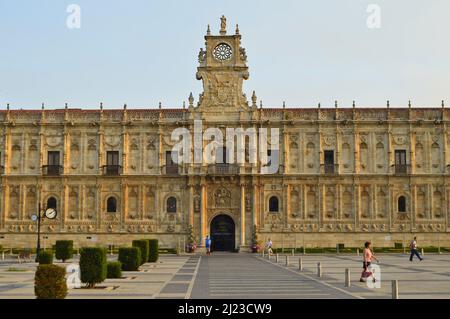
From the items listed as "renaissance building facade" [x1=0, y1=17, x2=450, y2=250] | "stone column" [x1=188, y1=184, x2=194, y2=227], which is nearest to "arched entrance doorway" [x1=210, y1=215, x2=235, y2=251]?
"renaissance building facade" [x1=0, y1=17, x2=450, y2=250]

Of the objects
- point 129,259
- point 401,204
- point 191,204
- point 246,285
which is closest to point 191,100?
point 191,204

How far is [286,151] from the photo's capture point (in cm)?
6400

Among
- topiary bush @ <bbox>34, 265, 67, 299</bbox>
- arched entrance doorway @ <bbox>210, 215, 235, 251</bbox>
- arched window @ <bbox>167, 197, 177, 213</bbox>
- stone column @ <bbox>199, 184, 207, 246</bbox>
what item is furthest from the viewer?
arched window @ <bbox>167, 197, 177, 213</bbox>

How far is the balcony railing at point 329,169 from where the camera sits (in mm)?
63844

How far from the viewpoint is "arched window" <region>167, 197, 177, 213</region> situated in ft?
210

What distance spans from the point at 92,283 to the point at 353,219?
41404 millimetres

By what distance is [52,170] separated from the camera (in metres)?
64.3

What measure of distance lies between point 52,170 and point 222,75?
1853 centimetres

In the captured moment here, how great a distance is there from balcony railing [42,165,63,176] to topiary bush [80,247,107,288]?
39498mm

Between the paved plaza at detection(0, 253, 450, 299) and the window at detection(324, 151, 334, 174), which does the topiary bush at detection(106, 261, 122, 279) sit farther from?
the window at detection(324, 151, 334, 174)

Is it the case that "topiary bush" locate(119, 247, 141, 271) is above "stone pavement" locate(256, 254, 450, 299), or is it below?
above

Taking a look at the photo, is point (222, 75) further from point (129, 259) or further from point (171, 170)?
point (129, 259)
